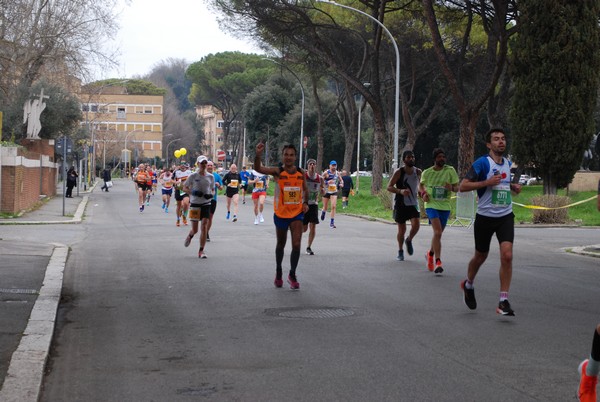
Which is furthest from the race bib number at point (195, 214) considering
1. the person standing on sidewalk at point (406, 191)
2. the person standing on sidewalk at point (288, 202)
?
the person standing on sidewalk at point (288, 202)

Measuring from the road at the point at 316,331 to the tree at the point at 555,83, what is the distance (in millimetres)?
18785

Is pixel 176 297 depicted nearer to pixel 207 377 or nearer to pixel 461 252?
pixel 207 377

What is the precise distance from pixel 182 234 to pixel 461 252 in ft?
23.3

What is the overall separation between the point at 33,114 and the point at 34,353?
3440cm

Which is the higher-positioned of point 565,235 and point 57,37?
point 57,37

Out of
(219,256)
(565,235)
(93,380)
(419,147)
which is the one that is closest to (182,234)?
(219,256)

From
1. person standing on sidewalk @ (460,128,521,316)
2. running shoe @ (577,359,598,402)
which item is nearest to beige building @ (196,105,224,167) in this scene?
person standing on sidewalk @ (460,128,521,316)

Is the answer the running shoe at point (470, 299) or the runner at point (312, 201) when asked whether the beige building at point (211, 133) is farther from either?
the running shoe at point (470, 299)

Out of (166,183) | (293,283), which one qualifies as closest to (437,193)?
(293,283)

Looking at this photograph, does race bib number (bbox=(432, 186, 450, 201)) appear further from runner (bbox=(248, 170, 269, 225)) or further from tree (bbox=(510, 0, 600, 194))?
tree (bbox=(510, 0, 600, 194))

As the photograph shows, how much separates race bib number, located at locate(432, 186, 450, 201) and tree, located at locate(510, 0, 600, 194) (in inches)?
776

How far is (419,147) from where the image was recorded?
64.2 m

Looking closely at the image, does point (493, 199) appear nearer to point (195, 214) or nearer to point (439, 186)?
point (439, 186)

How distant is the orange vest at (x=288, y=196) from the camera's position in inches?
448
